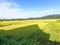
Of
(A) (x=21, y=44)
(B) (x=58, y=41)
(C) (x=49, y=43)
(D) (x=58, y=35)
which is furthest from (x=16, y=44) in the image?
(D) (x=58, y=35)

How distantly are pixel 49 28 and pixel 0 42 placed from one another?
22568 mm

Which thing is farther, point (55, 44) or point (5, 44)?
point (55, 44)

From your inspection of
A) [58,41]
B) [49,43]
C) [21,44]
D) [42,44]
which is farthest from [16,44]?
[58,41]

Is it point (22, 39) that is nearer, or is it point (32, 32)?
point (22, 39)

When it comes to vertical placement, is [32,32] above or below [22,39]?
below

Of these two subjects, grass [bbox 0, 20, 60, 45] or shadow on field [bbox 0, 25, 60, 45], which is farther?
grass [bbox 0, 20, 60, 45]

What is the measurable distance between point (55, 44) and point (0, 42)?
10.7 m

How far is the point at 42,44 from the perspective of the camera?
27.9 meters

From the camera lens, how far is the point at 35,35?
109ft

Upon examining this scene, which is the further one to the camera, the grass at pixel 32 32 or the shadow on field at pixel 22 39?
the grass at pixel 32 32

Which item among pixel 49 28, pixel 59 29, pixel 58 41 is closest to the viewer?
pixel 58 41

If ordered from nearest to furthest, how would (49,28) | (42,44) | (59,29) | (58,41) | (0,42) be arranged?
(0,42) < (42,44) < (58,41) < (59,29) < (49,28)

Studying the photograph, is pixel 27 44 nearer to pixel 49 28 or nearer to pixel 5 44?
pixel 5 44

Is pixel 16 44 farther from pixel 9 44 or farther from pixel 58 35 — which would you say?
pixel 58 35
